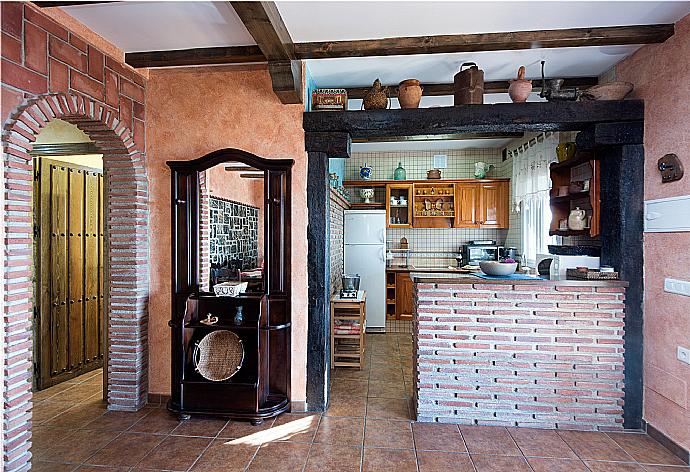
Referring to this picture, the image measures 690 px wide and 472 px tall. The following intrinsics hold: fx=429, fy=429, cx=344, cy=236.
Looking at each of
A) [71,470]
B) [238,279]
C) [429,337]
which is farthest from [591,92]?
[71,470]

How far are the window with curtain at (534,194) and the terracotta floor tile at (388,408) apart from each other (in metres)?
2.56

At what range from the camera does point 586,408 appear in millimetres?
3180

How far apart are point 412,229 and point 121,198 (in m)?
4.57

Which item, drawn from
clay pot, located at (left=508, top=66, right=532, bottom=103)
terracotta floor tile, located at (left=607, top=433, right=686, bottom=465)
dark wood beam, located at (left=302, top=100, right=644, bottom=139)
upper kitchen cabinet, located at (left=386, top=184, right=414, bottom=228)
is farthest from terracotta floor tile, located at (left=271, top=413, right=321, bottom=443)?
upper kitchen cabinet, located at (left=386, top=184, right=414, bottom=228)

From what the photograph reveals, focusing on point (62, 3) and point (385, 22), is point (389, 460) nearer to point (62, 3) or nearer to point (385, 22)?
point (385, 22)

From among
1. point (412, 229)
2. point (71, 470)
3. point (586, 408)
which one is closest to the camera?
point (71, 470)

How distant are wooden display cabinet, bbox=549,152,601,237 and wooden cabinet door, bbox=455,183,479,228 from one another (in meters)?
2.40

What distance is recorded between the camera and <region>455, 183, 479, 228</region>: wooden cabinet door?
671 centimetres

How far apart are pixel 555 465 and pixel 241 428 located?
84.6 inches

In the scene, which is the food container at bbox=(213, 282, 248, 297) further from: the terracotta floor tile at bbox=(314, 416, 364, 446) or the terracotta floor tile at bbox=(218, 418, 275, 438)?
the terracotta floor tile at bbox=(314, 416, 364, 446)

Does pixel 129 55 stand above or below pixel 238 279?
above

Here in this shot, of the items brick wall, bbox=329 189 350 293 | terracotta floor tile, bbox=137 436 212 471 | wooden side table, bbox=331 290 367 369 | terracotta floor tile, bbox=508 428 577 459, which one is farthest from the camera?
brick wall, bbox=329 189 350 293

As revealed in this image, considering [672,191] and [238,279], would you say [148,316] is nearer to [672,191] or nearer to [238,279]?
[238,279]

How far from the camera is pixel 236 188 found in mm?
3568
